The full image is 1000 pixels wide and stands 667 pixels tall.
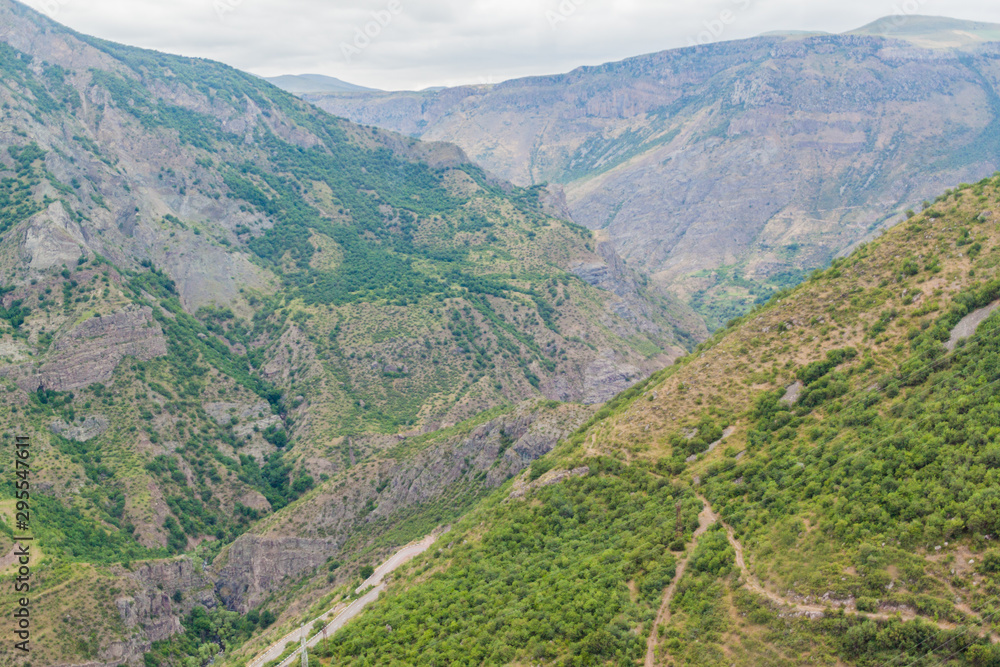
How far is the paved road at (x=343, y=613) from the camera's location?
78438mm

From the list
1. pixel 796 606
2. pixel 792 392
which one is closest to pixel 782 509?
pixel 796 606

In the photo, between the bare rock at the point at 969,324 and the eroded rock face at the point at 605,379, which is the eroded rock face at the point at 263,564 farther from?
the eroded rock face at the point at 605,379

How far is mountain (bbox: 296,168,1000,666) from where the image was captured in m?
42.2

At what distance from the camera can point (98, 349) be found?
135 m

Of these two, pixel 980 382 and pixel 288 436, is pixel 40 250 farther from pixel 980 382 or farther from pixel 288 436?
pixel 980 382

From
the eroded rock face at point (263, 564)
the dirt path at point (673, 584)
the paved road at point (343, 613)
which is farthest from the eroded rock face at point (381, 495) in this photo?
the dirt path at point (673, 584)

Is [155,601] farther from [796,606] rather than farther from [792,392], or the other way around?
[796,606]

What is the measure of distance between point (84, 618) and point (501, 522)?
2084 inches

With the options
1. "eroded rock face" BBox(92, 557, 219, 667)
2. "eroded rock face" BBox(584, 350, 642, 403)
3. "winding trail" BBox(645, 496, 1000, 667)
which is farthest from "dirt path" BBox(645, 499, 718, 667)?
"eroded rock face" BBox(584, 350, 642, 403)

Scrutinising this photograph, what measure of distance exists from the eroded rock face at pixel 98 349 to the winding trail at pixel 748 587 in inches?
4477

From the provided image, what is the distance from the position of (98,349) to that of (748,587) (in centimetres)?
12454

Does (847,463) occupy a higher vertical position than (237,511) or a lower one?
higher

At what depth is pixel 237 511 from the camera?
130 m

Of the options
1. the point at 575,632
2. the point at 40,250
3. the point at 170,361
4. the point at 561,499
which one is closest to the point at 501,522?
the point at 561,499
